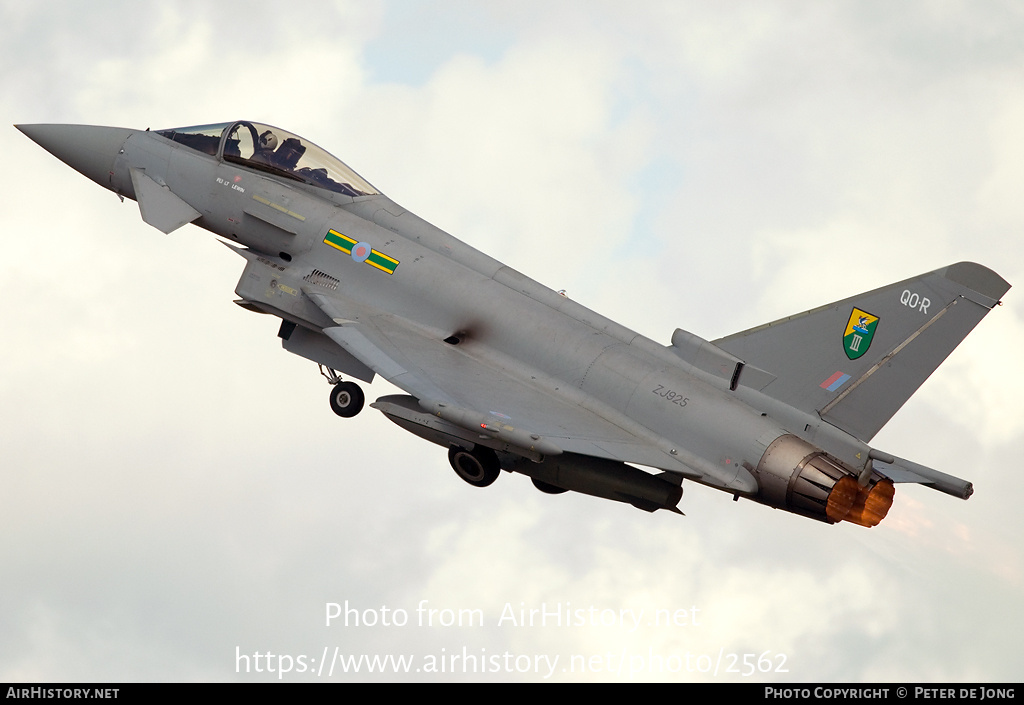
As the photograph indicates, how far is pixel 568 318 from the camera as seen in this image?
618 inches

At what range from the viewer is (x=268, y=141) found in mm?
17500

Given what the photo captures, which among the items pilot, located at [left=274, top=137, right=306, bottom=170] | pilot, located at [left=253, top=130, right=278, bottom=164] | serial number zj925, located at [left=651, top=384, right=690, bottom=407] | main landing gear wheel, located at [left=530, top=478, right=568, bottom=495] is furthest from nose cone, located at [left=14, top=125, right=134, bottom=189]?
serial number zj925, located at [left=651, top=384, right=690, bottom=407]

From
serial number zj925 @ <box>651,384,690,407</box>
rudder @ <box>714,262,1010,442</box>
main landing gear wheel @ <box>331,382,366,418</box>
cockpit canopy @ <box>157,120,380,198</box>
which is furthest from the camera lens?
cockpit canopy @ <box>157,120,380,198</box>

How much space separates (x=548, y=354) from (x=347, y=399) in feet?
8.07

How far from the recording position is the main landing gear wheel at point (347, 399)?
52.9ft

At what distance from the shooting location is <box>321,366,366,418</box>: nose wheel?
16.1 m

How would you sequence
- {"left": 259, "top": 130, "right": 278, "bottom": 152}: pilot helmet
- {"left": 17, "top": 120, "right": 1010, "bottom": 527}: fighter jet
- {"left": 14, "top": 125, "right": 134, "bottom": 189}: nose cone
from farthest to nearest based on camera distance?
{"left": 14, "top": 125, "right": 134, "bottom": 189}: nose cone, {"left": 259, "top": 130, "right": 278, "bottom": 152}: pilot helmet, {"left": 17, "top": 120, "right": 1010, "bottom": 527}: fighter jet

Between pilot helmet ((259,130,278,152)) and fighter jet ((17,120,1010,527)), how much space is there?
0.7 inches

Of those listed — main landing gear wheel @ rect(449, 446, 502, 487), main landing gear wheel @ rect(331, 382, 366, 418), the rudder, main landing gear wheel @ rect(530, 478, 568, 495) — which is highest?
the rudder

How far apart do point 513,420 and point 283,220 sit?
4.32 meters

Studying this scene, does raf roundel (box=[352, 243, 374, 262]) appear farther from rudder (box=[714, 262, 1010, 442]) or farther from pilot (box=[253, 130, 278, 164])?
rudder (box=[714, 262, 1010, 442])

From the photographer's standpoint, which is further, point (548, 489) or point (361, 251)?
point (361, 251)

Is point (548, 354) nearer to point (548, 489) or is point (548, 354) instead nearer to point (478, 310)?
point (478, 310)

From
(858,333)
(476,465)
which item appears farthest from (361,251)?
(858,333)
